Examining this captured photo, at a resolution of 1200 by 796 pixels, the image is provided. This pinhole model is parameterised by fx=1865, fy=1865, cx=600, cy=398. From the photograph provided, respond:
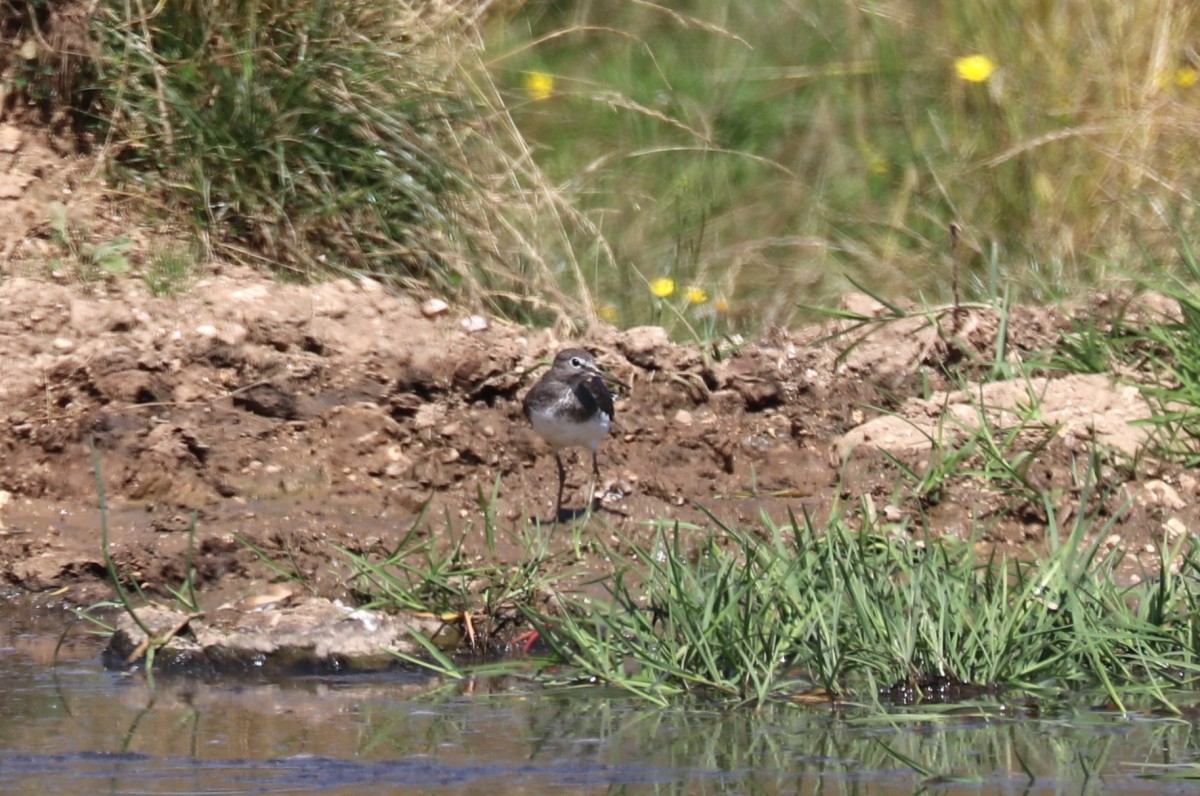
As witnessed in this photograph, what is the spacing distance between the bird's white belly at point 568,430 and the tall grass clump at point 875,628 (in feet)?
4.41

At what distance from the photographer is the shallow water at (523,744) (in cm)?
348

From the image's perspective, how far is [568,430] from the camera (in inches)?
224

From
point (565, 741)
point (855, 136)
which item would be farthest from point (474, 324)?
point (565, 741)

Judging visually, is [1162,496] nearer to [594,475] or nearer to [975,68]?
[594,475]

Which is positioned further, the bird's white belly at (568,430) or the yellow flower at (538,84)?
the yellow flower at (538,84)

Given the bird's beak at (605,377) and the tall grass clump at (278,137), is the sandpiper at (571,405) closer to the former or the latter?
the bird's beak at (605,377)

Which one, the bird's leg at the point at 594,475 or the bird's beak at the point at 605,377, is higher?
the bird's beak at the point at 605,377

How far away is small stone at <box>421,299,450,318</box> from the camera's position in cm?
678

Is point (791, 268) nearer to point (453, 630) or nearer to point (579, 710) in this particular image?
point (453, 630)

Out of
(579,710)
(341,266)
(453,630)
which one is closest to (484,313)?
(341,266)

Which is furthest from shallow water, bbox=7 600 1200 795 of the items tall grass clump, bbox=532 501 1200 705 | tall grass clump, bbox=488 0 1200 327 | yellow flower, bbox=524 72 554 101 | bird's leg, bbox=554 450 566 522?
yellow flower, bbox=524 72 554 101

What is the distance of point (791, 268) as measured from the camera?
802 cm

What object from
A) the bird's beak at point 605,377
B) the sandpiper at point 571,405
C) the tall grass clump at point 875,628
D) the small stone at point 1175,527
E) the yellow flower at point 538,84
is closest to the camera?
the tall grass clump at point 875,628

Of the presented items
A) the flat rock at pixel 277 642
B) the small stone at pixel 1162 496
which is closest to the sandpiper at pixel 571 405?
the flat rock at pixel 277 642
